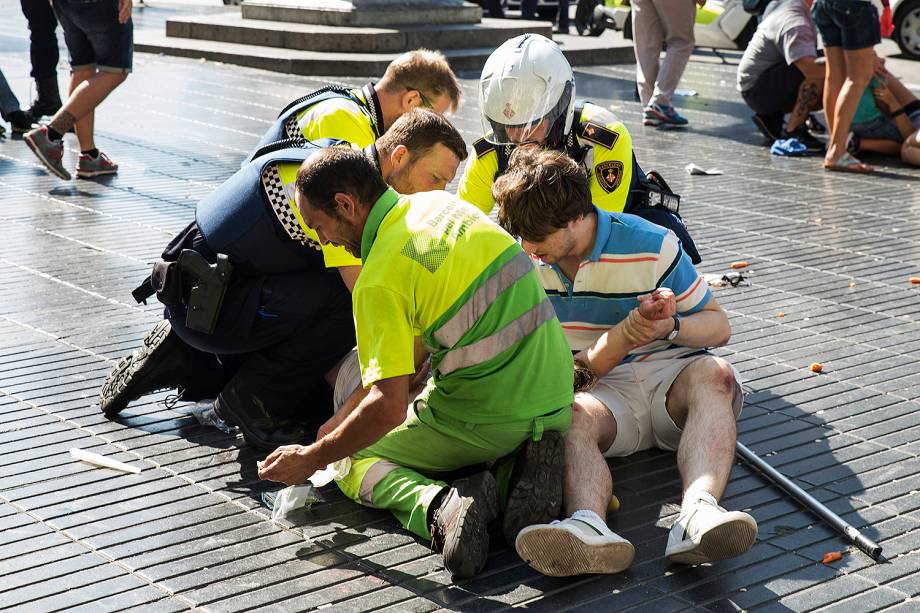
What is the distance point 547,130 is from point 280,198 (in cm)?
99

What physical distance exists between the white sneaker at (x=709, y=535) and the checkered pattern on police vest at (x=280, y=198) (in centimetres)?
161

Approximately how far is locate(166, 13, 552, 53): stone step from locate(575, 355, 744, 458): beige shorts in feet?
33.0

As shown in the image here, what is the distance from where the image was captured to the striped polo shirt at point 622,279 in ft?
12.3

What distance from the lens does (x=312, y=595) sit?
3.19 metres

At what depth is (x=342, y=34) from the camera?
44.0 ft

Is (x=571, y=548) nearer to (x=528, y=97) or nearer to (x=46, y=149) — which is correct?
(x=528, y=97)

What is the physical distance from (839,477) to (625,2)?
14.9 metres

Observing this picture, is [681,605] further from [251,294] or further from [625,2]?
[625,2]

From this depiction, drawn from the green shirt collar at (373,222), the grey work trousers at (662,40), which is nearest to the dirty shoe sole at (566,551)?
the green shirt collar at (373,222)

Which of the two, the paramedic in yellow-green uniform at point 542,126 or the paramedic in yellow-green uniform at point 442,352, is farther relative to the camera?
the paramedic in yellow-green uniform at point 542,126

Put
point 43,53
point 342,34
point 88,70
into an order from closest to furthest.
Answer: point 88,70 → point 43,53 → point 342,34

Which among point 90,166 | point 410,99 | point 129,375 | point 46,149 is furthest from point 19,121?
point 129,375

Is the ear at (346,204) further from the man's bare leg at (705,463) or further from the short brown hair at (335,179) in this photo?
the man's bare leg at (705,463)

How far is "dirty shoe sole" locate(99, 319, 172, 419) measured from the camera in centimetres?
430
